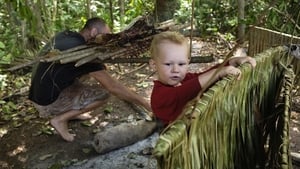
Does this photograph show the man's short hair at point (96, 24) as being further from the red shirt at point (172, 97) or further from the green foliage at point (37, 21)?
the red shirt at point (172, 97)

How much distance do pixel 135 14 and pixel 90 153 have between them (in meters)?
3.73

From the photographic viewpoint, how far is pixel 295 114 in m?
3.77

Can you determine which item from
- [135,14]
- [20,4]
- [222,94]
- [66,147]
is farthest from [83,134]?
[135,14]

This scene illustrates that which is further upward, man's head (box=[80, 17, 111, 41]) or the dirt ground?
man's head (box=[80, 17, 111, 41])

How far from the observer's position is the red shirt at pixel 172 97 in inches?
68.2

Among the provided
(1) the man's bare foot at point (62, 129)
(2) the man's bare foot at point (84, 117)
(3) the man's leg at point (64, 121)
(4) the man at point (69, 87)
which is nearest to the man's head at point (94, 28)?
(4) the man at point (69, 87)

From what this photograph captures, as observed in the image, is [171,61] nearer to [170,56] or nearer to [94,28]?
[170,56]

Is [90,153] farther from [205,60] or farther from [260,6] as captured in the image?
[260,6]

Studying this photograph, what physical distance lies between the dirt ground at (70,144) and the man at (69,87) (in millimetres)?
164

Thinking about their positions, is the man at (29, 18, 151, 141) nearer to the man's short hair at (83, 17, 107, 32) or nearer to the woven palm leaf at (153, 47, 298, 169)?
the man's short hair at (83, 17, 107, 32)

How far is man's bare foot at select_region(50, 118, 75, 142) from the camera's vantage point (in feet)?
10.9

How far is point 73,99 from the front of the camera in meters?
3.37

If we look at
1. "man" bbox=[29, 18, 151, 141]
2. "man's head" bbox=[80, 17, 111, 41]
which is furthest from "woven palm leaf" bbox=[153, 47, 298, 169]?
"man's head" bbox=[80, 17, 111, 41]

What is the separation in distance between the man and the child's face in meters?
1.32
